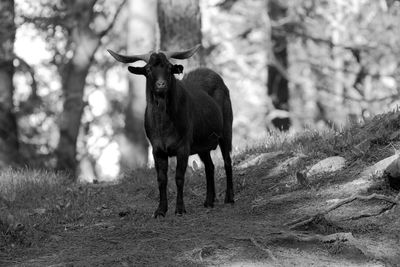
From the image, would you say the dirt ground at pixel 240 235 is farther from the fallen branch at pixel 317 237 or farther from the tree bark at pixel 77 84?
the tree bark at pixel 77 84

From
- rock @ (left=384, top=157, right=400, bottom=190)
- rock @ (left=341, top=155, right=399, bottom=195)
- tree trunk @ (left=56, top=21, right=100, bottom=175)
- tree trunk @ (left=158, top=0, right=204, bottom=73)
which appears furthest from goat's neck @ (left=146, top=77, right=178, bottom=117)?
tree trunk @ (left=56, top=21, right=100, bottom=175)

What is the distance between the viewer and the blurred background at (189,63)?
17.6m

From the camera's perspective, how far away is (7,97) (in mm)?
18484

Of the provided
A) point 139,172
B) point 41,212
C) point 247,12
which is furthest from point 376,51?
point 41,212

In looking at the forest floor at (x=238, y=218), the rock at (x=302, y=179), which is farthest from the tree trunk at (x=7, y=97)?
the rock at (x=302, y=179)

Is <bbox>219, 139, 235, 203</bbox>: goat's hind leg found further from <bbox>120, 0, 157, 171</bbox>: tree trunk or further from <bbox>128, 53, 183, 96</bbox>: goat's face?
<bbox>120, 0, 157, 171</bbox>: tree trunk

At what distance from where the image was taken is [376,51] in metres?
24.4

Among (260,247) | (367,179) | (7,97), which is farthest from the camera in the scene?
(7,97)

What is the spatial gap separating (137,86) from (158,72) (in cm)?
938

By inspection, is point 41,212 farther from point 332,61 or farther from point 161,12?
point 332,61

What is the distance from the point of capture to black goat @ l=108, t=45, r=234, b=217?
830 centimetres

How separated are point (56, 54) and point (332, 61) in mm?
11120

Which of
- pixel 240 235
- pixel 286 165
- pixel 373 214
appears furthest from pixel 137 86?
pixel 373 214

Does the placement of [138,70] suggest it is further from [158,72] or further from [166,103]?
[166,103]
